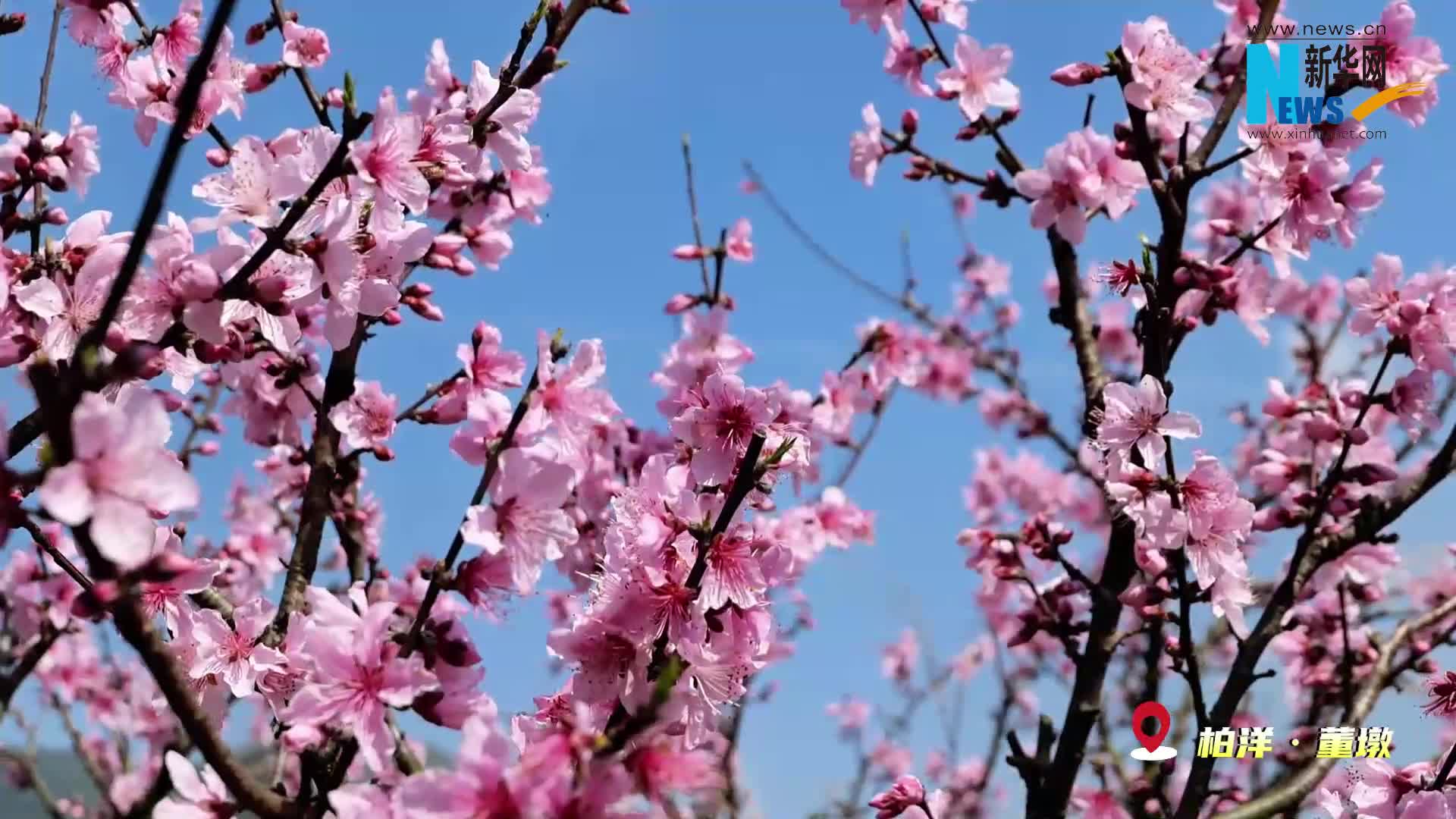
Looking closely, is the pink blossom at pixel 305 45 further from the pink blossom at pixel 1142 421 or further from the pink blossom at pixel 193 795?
the pink blossom at pixel 1142 421

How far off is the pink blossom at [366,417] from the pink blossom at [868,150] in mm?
1935

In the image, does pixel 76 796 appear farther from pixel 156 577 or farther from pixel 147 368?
pixel 156 577

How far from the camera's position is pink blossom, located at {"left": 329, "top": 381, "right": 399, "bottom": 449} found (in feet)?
8.87

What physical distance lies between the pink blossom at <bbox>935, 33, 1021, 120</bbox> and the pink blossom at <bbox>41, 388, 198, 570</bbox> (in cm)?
297

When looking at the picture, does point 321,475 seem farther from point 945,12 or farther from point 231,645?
point 945,12

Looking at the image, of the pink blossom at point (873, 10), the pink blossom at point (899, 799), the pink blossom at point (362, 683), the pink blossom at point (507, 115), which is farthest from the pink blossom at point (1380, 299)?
the pink blossom at point (362, 683)

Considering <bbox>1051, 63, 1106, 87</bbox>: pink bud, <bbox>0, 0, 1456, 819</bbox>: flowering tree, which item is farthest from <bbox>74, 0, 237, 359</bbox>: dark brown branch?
<bbox>1051, 63, 1106, 87</bbox>: pink bud

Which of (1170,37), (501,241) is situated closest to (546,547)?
(501,241)

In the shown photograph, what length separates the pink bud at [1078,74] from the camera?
3.08 m

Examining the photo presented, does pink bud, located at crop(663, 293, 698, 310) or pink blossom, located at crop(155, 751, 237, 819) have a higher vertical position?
pink bud, located at crop(663, 293, 698, 310)

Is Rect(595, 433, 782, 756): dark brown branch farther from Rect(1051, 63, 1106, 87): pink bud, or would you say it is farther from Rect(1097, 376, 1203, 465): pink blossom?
Rect(1051, 63, 1106, 87): pink bud

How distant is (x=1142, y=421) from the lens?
265 cm

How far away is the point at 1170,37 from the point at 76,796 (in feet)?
25.3

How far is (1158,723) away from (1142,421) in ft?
3.72
